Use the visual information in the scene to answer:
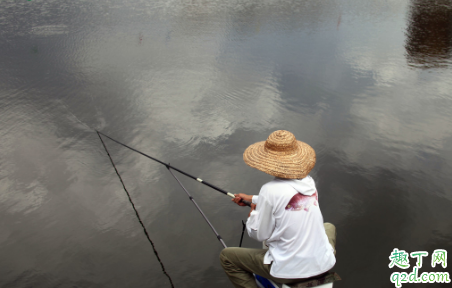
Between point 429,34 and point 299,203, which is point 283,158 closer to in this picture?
point 299,203

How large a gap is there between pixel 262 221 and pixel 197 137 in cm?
266

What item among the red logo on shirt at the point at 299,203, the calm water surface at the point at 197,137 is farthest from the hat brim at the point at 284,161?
the calm water surface at the point at 197,137

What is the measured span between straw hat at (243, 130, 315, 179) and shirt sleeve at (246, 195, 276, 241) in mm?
169

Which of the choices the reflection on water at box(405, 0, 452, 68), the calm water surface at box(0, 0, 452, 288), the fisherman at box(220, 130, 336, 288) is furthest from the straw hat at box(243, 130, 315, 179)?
the reflection on water at box(405, 0, 452, 68)

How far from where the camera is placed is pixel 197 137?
13.4 feet

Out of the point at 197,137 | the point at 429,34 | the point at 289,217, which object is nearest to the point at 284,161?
the point at 289,217

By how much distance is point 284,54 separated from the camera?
6844 millimetres

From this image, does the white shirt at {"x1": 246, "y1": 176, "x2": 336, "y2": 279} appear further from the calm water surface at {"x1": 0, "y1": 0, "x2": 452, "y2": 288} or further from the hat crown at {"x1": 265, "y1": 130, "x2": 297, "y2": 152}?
the calm water surface at {"x1": 0, "y1": 0, "x2": 452, "y2": 288}

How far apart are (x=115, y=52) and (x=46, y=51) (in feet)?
5.18

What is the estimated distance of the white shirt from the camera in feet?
4.88

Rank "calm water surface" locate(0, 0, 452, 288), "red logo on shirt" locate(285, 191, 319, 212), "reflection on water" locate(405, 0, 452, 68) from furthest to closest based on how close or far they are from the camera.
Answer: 1. "reflection on water" locate(405, 0, 452, 68)
2. "calm water surface" locate(0, 0, 452, 288)
3. "red logo on shirt" locate(285, 191, 319, 212)

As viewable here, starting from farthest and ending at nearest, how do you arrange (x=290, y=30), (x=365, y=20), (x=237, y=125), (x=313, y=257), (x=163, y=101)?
(x=365, y=20) → (x=290, y=30) → (x=163, y=101) → (x=237, y=125) → (x=313, y=257)

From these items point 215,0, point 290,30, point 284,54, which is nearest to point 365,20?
point 290,30

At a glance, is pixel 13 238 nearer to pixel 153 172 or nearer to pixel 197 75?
pixel 153 172
